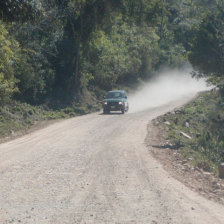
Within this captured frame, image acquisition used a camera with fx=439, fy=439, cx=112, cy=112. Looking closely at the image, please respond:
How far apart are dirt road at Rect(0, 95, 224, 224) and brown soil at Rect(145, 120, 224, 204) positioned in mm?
337

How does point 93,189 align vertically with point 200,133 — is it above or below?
above

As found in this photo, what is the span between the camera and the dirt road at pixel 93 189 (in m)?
8.05

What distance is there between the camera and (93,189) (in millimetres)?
10102

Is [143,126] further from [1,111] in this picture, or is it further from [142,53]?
[142,53]

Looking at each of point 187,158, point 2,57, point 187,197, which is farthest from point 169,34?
point 187,197

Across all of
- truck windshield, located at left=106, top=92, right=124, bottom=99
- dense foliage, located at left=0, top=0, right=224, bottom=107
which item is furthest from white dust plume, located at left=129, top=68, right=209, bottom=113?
truck windshield, located at left=106, top=92, right=124, bottom=99

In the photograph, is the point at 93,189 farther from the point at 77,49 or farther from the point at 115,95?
the point at 77,49

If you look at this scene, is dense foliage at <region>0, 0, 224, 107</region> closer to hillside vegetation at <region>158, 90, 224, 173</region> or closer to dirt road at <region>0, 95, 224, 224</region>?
hillside vegetation at <region>158, 90, 224, 173</region>

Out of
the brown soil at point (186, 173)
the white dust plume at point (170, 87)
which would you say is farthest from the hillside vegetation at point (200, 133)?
the white dust plume at point (170, 87)

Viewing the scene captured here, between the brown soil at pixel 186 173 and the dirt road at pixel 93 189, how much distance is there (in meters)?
0.34

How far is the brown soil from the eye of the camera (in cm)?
1050

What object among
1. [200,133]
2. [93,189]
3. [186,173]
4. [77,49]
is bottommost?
[200,133]

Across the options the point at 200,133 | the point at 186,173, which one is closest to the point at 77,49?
the point at 200,133

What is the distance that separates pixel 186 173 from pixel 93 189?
3.69 m
